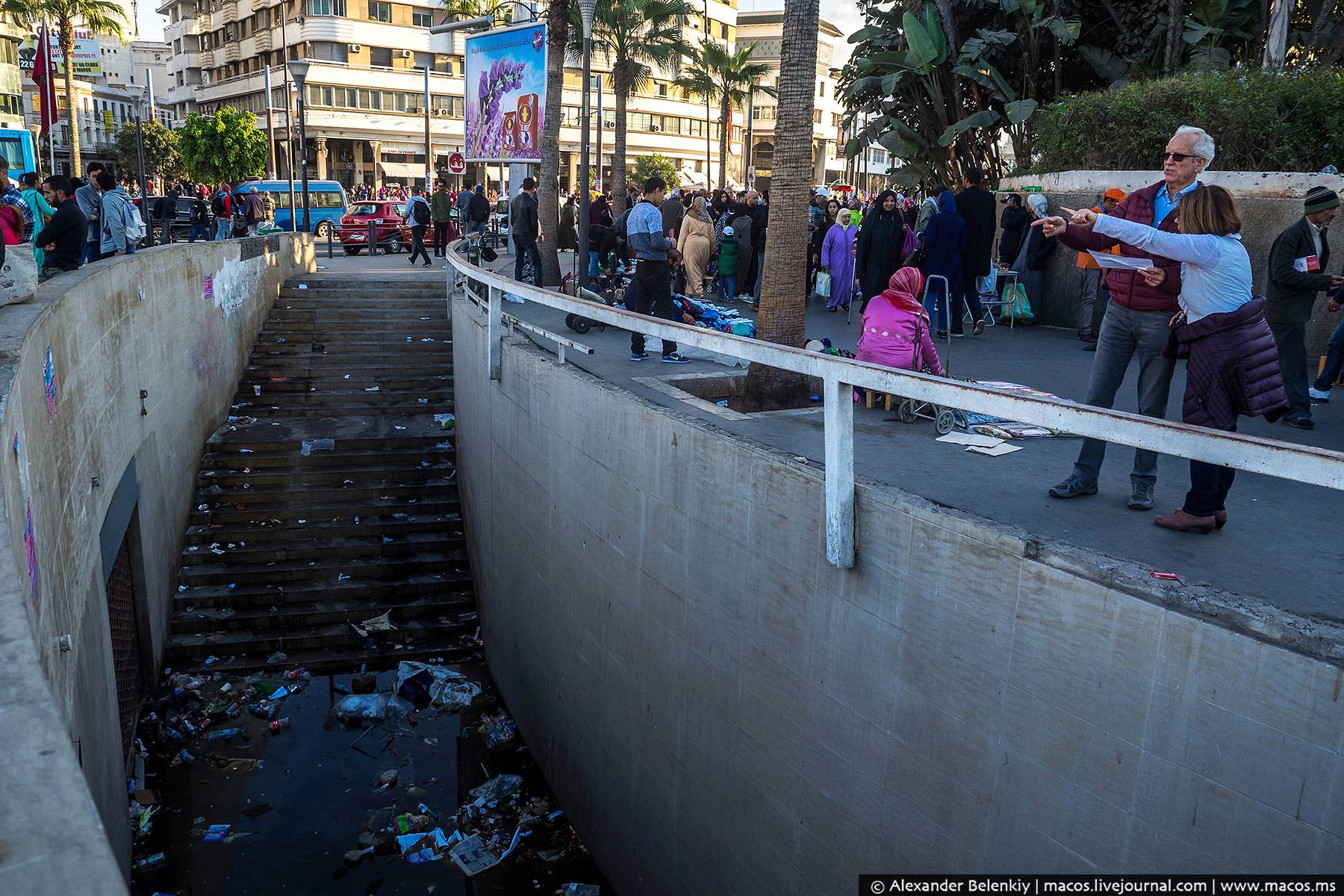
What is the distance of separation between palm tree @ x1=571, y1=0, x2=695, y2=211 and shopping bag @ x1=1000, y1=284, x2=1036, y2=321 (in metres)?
15.6

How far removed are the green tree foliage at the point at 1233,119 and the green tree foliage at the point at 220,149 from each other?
1974 inches

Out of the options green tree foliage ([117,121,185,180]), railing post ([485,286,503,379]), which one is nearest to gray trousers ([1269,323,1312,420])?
railing post ([485,286,503,379])

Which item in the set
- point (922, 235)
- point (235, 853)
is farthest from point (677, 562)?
point (922, 235)

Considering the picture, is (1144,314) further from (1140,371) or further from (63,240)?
(63,240)

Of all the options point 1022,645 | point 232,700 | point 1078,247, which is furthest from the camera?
point 232,700

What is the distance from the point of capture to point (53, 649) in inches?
188

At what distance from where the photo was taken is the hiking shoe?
4961 millimetres

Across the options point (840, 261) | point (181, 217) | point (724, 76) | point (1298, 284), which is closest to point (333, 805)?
point (1298, 284)

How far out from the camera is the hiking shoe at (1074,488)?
16.3 ft

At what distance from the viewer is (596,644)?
7207 mm

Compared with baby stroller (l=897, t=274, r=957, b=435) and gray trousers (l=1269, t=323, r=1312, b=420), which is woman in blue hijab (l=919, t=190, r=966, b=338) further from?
baby stroller (l=897, t=274, r=957, b=435)

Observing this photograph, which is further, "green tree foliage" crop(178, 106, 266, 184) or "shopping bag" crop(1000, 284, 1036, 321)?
"green tree foliage" crop(178, 106, 266, 184)

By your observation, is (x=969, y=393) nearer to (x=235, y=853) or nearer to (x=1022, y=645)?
(x=1022, y=645)

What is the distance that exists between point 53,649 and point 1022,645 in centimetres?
439
